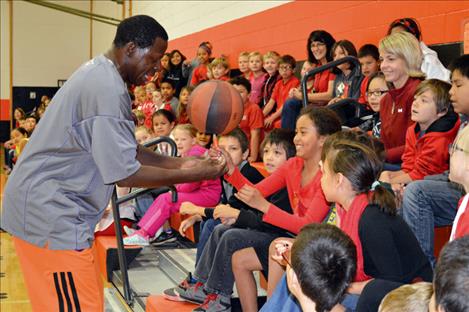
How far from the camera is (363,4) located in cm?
656

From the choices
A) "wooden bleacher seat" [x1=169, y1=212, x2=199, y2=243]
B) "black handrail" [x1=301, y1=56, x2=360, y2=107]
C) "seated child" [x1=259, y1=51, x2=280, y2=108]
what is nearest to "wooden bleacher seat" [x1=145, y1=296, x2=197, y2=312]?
"wooden bleacher seat" [x1=169, y1=212, x2=199, y2=243]

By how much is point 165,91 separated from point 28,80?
1068cm

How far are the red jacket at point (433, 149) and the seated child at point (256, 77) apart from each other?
4.09 metres

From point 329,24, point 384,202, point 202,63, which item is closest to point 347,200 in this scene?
point 384,202

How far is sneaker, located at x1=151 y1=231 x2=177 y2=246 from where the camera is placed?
5.67 meters

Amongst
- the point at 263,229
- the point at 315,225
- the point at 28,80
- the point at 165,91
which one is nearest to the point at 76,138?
the point at 315,225

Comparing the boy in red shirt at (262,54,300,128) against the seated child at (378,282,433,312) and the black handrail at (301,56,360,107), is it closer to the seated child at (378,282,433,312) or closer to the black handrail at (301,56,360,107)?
the black handrail at (301,56,360,107)

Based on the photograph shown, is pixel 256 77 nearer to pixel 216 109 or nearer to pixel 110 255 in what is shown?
pixel 110 255

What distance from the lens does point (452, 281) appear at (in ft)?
4.97

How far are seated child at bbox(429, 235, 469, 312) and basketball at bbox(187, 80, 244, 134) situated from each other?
9.56 ft

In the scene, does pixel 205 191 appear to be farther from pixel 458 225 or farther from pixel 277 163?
pixel 458 225

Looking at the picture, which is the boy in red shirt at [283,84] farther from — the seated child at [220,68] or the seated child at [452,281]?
the seated child at [452,281]

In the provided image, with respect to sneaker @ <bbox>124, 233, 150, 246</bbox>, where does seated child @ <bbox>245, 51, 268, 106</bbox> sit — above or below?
above

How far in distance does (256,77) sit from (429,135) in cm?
443
